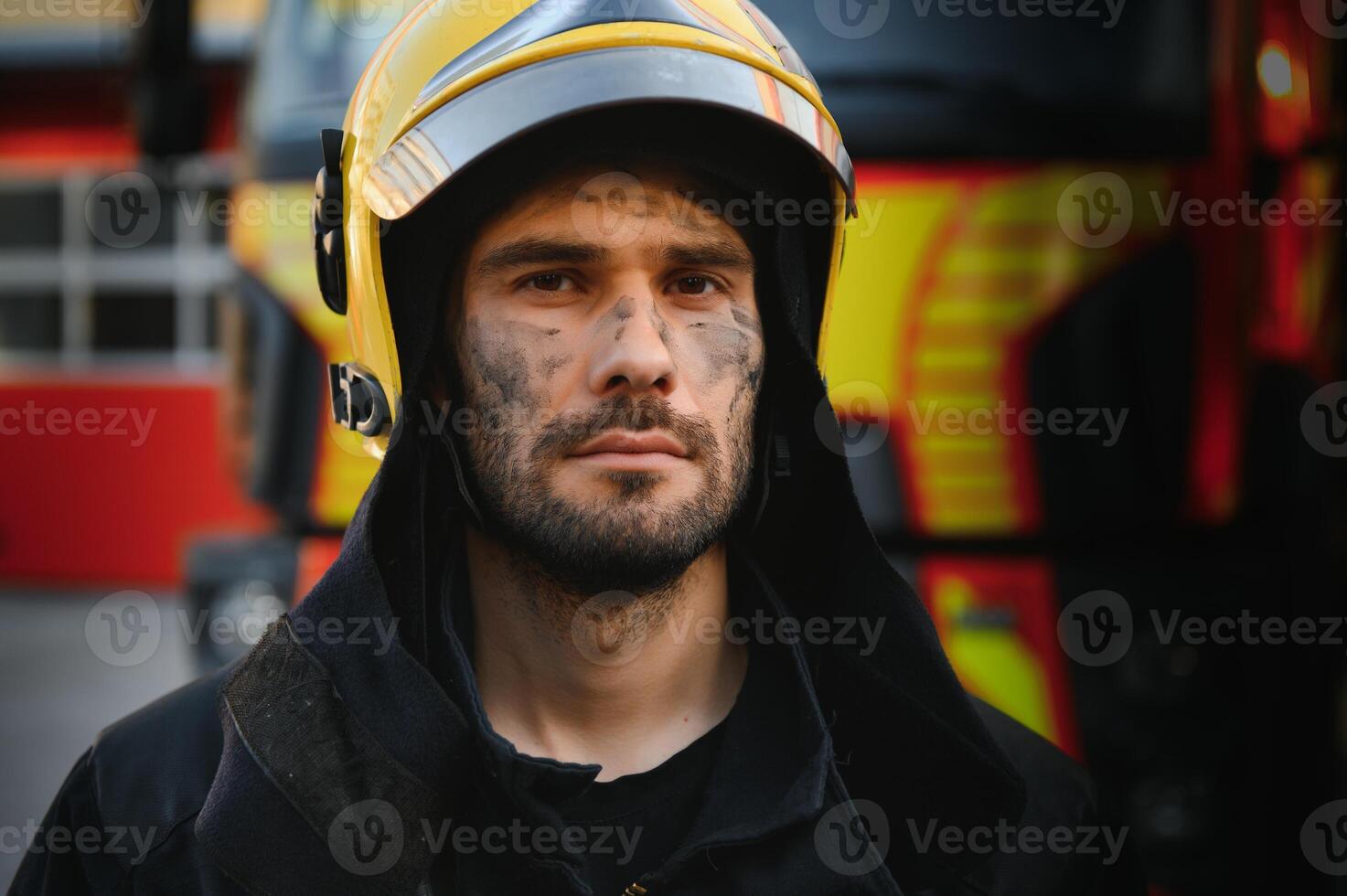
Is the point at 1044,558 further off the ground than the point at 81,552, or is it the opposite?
the point at 1044,558

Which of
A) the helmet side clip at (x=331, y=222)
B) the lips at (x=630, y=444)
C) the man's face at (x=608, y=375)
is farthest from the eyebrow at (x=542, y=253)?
the helmet side clip at (x=331, y=222)

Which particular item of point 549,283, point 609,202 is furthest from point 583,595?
point 609,202

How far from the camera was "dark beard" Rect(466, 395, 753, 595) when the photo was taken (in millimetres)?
1770

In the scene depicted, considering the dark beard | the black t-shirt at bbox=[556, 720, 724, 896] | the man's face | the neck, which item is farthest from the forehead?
the black t-shirt at bbox=[556, 720, 724, 896]

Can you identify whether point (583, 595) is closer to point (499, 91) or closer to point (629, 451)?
point (629, 451)

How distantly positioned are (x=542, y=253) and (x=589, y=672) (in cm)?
57

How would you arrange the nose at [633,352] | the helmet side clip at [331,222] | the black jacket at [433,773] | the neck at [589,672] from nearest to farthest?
the black jacket at [433,773]
the nose at [633,352]
the neck at [589,672]
the helmet side clip at [331,222]

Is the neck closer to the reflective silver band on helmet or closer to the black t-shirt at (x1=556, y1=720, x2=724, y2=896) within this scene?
the black t-shirt at (x1=556, y1=720, x2=724, y2=896)

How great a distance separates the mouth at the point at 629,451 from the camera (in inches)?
69.6

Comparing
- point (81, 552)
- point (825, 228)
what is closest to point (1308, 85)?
point (825, 228)

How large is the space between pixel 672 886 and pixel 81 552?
9.33 metres

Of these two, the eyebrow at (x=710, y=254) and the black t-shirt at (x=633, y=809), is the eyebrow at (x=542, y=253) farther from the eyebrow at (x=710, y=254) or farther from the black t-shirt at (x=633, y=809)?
the black t-shirt at (x=633, y=809)

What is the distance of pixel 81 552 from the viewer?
32.6 feet

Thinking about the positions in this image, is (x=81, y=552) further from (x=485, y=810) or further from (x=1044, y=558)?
(x=485, y=810)
